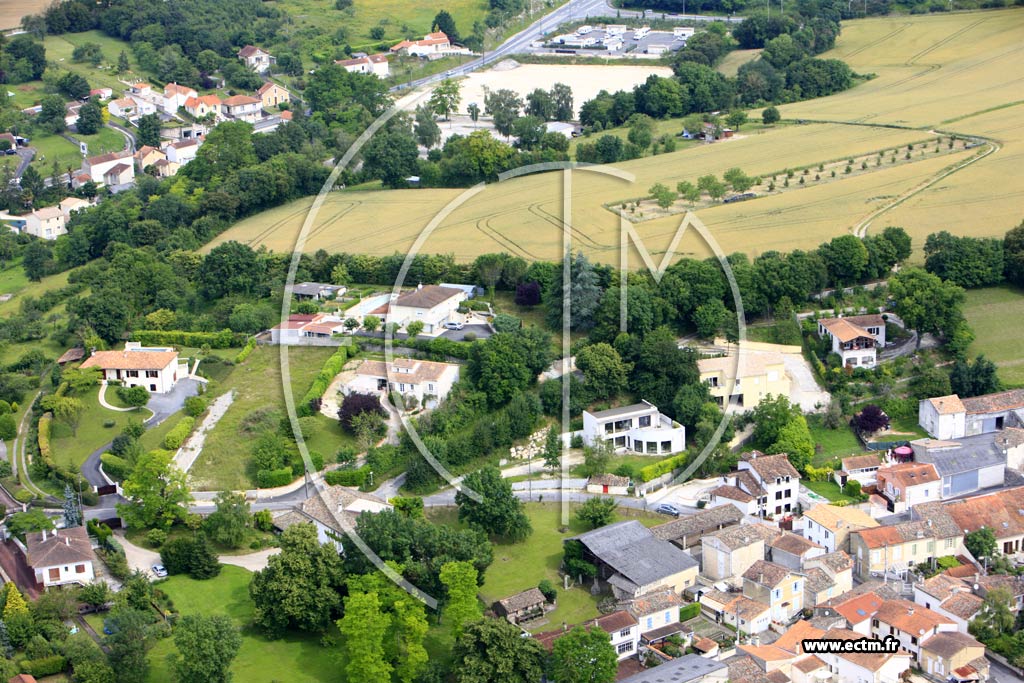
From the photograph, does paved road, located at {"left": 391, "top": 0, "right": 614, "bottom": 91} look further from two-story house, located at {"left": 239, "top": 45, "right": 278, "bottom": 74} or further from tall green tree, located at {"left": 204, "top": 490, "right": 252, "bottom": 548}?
tall green tree, located at {"left": 204, "top": 490, "right": 252, "bottom": 548}

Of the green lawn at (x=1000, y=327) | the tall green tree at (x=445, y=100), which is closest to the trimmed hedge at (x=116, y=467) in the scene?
the green lawn at (x=1000, y=327)

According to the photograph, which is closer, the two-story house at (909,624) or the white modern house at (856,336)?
the two-story house at (909,624)

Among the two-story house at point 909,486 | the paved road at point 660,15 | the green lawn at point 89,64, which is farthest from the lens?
the paved road at point 660,15

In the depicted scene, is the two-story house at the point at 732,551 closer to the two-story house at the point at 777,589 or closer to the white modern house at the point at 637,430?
the two-story house at the point at 777,589

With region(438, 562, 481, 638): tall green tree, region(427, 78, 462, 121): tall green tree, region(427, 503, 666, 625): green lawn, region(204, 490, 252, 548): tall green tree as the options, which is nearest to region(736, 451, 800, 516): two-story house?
region(427, 503, 666, 625): green lawn

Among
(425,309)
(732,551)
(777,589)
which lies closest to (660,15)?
→ (425,309)
